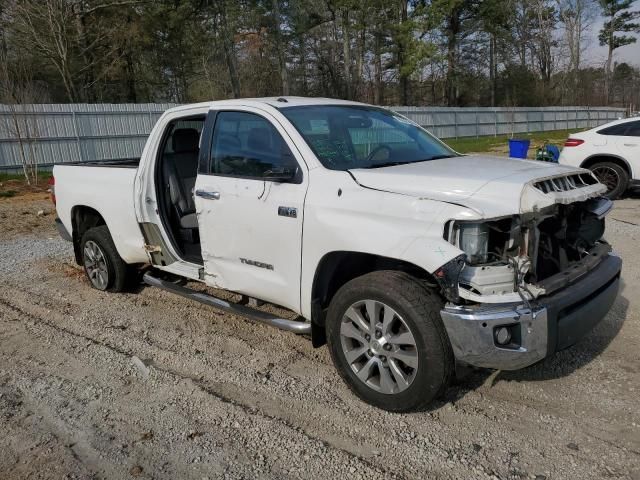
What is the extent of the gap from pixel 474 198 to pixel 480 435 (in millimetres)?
1335

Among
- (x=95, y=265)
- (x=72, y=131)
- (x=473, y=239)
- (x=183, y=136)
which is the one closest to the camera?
(x=473, y=239)

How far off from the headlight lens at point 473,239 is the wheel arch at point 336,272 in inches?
16.6

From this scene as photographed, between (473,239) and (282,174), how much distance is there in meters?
1.34

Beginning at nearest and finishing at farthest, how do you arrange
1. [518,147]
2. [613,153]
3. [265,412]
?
[265,412] < [613,153] < [518,147]

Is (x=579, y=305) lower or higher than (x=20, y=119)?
lower

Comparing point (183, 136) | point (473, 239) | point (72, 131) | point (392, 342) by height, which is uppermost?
point (72, 131)

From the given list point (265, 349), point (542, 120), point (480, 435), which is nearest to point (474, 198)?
point (480, 435)

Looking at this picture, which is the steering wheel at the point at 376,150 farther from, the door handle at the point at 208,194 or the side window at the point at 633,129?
the side window at the point at 633,129

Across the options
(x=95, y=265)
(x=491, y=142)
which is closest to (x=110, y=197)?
(x=95, y=265)

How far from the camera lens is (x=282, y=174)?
12.1 feet

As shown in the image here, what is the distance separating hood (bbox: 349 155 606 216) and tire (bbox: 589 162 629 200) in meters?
7.30

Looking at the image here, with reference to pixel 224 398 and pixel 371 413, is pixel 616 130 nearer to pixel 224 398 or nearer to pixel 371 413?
pixel 371 413

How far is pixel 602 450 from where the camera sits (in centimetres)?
295

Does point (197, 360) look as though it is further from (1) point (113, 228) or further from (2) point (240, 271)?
(1) point (113, 228)
